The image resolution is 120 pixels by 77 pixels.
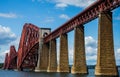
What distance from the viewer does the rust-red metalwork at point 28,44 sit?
445ft

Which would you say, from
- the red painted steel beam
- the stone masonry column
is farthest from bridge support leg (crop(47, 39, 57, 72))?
the stone masonry column

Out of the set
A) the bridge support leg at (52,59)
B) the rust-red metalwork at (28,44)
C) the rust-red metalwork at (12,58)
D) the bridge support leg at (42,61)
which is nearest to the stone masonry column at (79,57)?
the bridge support leg at (52,59)

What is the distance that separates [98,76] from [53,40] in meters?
53.2

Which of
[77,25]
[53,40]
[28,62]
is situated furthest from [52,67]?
[28,62]

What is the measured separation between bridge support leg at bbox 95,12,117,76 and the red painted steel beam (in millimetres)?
3449

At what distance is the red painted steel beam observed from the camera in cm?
6116

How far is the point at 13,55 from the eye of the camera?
192 metres

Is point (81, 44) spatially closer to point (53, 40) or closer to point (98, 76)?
point (98, 76)

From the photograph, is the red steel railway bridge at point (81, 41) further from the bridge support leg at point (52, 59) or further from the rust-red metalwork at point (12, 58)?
the rust-red metalwork at point (12, 58)

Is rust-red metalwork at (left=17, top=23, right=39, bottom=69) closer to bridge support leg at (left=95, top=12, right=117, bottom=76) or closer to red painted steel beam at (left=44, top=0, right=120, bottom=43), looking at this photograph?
red painted steel beam at (left=44, top=0, right=120, bottom=43)

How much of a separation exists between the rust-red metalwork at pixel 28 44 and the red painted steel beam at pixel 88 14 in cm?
3288

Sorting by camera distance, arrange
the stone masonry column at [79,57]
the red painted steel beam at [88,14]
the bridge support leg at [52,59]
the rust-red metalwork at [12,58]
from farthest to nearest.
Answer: the rust-red metalwork at [12,58], the bridge support leg at [52,59], the stone masonry column at [79,57], the red painted steel beam at [88,14]

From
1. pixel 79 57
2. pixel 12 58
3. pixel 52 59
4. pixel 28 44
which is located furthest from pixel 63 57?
pixel 12 58

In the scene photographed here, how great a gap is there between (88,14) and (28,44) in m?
74.0
